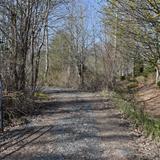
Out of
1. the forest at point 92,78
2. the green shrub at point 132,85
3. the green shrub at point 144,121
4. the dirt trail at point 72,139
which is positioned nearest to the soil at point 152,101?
the forest at point 92,78

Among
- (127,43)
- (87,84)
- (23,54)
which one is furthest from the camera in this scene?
(87,84)

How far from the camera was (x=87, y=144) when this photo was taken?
11.1 m

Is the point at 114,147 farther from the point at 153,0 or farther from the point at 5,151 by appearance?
the point at 153,0

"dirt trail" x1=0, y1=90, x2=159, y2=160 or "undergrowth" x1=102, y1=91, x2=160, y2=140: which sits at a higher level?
"undergrowth" x1=102, y1=91, x2=160, y2=140

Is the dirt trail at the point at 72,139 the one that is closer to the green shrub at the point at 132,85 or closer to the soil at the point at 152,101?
the soil at the point at 152,101

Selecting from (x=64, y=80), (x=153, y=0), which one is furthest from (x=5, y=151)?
(x=64, y=80)

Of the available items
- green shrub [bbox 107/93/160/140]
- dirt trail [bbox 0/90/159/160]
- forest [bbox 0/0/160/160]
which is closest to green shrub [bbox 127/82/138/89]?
forest [bbox 0/0/160/160]

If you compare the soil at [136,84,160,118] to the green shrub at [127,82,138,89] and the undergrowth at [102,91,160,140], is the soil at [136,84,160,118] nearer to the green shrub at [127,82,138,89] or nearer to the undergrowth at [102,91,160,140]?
the undergrowth at [102,91,160,140]

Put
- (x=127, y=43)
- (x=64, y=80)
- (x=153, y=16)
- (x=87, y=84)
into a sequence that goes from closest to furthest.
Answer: (x=153, y=16) → (x=127, y=43) → (x=87, y=84) → (x=64, y=80)

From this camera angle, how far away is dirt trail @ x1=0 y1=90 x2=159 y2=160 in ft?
32.9

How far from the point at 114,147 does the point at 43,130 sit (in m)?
3.31

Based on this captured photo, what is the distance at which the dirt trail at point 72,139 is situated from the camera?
1003 centimetres

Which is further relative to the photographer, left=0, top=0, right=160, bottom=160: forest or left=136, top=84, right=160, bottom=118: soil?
left=136, top=84, right=160, bottom=118: soil

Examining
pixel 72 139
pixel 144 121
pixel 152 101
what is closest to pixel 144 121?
pixel 144 121
